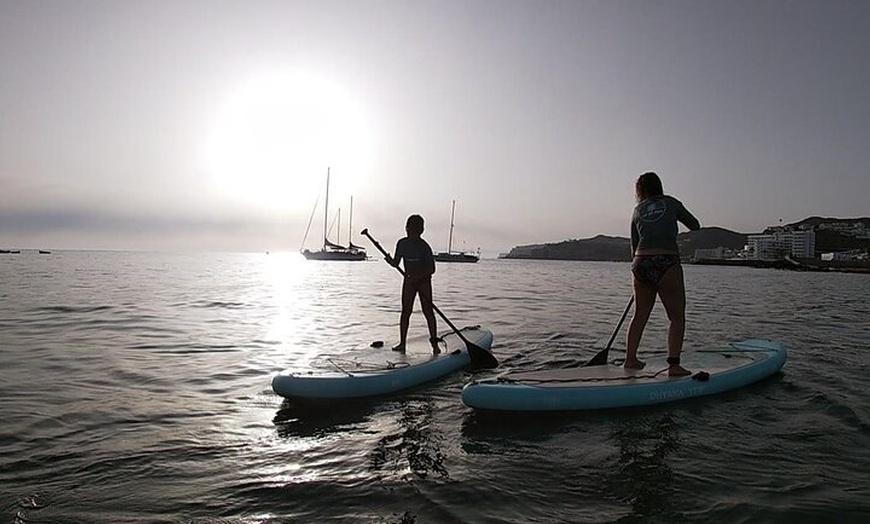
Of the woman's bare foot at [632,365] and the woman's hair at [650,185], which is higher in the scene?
the woman's hair at [650,185]

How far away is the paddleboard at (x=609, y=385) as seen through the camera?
255 inches

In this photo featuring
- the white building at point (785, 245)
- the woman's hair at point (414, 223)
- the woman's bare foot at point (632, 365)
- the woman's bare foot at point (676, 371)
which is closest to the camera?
the woman's bare foot at point (676, 371)

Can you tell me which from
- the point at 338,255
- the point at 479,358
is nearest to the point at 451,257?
the point at 338,255

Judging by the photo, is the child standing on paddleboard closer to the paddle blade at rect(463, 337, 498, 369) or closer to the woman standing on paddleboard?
the paddle blade at rect(463, 337, 498, 369)

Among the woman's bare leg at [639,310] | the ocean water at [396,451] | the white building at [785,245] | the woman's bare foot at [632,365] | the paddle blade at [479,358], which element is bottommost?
the ocean water at [396,451]

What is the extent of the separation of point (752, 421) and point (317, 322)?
43.5 feet

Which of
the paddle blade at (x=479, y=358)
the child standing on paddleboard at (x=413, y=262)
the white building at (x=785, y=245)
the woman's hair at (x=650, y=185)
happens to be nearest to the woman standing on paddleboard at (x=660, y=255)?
the woman's hair at (x=650, y=185)

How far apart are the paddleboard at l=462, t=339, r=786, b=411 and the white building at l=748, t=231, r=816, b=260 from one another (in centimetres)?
17295

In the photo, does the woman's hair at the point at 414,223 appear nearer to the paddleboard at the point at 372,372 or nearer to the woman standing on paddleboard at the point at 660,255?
the paddleboard at the point at 372,372

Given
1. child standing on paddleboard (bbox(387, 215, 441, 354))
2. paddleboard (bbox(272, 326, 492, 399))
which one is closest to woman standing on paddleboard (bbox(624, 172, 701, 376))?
paddleboard (bbox(272, 326, 492, 399))

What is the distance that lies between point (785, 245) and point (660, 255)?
190241 millimetres

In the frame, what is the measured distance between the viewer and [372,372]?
7586 millimetres

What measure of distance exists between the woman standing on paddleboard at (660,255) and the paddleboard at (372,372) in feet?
10.2

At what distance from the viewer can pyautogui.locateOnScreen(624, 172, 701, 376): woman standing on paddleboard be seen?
7168 millimetres
